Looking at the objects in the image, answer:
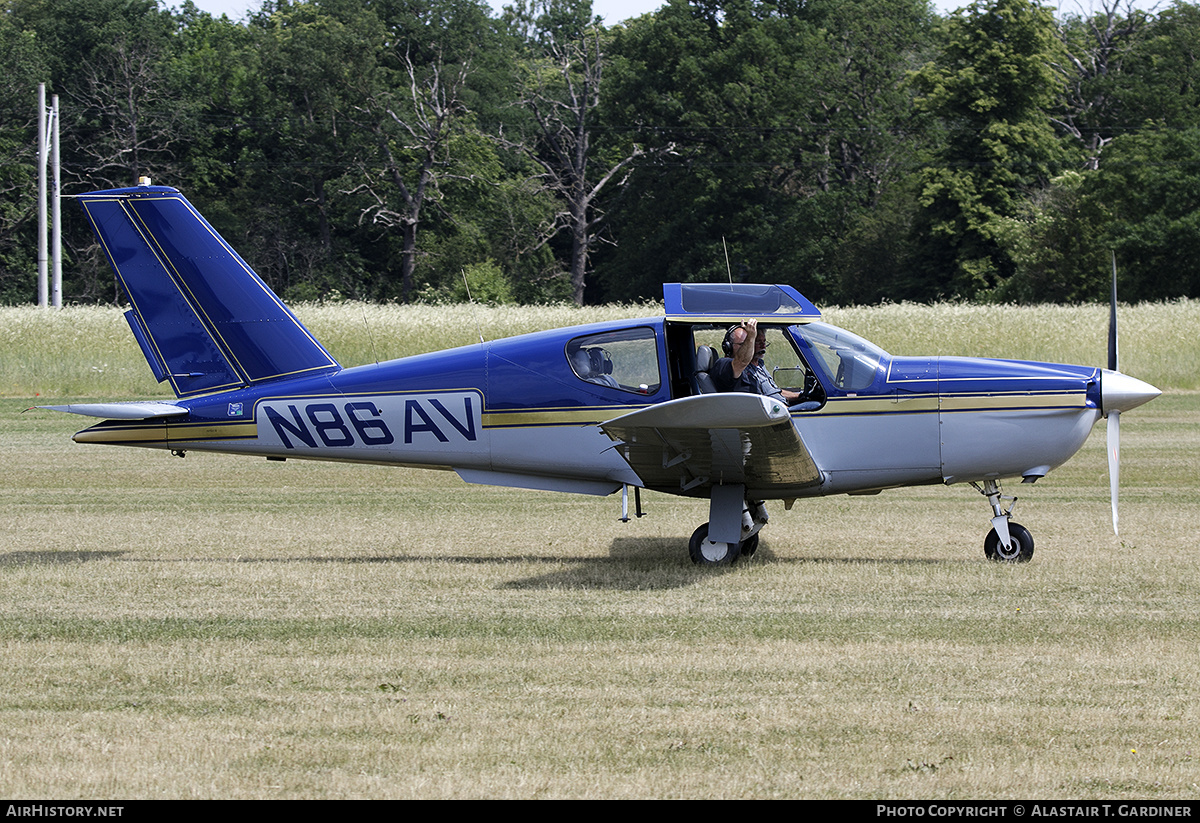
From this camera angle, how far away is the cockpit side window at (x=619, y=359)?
8844 mm

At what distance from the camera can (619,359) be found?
8969 millimetres

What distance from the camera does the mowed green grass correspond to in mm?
4777

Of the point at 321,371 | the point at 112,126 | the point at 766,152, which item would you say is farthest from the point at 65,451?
the point at 766,152

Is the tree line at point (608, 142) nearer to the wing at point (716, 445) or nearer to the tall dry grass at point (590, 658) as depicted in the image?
the tall dry grass at point (590, 658)

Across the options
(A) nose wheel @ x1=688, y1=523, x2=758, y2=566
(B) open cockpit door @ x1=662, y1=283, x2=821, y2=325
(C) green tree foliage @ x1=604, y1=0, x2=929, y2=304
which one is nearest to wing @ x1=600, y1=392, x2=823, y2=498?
(A) nose wheel @ x1=688, y1=523, x2=758, y2=566

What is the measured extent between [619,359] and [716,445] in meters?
1.25

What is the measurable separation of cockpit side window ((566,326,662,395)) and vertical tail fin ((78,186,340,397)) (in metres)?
2.10

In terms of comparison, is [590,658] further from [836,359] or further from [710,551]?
[836,359]

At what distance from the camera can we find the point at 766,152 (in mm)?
55062

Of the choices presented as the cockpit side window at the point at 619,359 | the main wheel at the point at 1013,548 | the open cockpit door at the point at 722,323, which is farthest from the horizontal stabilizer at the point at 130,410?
the main wheel at the point at 1013,548

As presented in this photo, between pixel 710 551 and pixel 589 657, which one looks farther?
pixel 710 551

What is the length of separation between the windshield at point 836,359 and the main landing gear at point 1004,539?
1166 millimetres

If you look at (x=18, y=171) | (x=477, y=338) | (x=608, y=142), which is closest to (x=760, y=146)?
(x=608, y=142)
